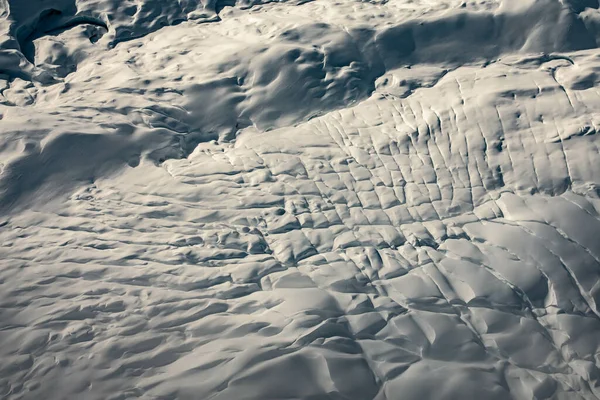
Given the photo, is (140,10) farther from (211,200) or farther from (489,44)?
(489,44)

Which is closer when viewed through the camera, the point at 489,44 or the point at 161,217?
the point at 161,217

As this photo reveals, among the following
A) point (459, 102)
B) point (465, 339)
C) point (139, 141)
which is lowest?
point (465, 339)

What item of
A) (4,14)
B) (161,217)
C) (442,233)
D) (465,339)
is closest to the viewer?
(465,339)

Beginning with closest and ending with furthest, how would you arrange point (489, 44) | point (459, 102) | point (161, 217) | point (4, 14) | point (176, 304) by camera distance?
point (176, 304)
point (161, 217)
point (459, 102)
point (489, 44)
point (4, 14)

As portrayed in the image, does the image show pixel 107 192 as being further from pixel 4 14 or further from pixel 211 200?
pixel 4 14

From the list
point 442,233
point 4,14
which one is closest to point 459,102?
point 442,233

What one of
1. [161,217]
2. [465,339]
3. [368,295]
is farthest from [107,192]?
[465,339]

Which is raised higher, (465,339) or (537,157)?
(537,157)
